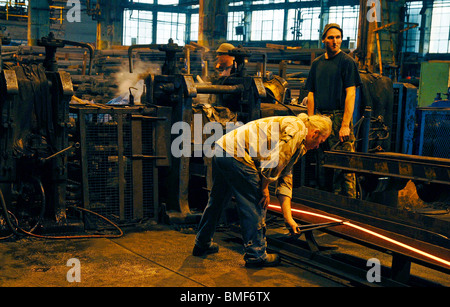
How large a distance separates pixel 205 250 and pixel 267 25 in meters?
33.6

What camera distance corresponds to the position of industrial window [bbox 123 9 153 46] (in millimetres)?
37656

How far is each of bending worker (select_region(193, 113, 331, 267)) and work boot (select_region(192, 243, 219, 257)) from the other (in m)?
0.50

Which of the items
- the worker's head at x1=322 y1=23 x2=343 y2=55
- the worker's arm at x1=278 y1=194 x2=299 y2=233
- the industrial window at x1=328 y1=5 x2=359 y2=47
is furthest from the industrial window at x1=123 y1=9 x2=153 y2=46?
the worker's arm at x1=278 y1=194 x2=299 y2=233

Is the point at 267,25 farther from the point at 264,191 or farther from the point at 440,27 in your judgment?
the point at 264,191

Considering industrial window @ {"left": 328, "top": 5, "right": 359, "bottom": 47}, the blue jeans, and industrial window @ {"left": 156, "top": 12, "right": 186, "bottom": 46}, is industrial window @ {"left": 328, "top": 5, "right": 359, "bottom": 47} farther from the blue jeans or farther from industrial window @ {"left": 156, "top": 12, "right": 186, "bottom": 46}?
the blue jeans

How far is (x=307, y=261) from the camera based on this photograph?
15.0 feet

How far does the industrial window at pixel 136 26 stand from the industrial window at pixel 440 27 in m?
19.4

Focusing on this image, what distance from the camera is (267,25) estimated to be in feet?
121

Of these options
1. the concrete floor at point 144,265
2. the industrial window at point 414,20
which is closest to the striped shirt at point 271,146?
the concrete floor at point 144,265

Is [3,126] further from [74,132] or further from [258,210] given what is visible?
[258,210]

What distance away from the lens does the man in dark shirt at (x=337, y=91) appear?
5734 millimetres

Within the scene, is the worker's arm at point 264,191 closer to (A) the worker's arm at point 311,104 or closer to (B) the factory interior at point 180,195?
(B) the factory interior at point 180,195

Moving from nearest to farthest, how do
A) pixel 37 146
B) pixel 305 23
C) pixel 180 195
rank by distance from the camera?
pixel 37 146, pixel 180 195, pixel 305 23

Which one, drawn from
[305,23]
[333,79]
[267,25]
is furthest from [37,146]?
[267,25]
